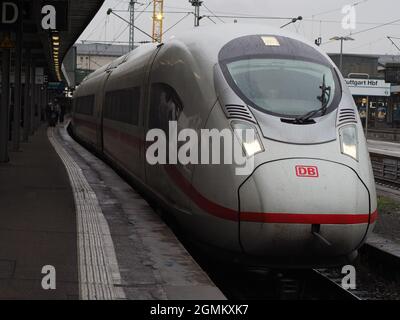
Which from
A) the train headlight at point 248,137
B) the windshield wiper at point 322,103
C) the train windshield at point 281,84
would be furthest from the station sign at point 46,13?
the train headlight at point 248,137

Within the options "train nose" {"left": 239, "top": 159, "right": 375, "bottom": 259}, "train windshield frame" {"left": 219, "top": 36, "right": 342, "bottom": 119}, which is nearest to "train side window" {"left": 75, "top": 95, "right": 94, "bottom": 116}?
"train windshield frame" {"left": 219, "top": 36, "right": 342, "bottom": 119}

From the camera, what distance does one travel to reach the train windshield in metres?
6.22

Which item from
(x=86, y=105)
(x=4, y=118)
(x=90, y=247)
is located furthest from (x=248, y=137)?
(x=86, y=105)

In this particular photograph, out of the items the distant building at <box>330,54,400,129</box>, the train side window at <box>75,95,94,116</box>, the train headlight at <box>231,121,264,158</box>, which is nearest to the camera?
the train headlight at <box>231,121,264,158</box>

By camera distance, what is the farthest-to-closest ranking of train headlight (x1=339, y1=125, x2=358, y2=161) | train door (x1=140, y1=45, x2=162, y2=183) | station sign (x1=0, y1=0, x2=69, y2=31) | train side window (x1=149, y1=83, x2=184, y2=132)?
station sign (x1=0, y1=0, x2=69, y2=31), train door (x1=140, y1=45, x2=162, y2=183), train side window (x1=149, y1=83, x2=184, y2=132), train headlight (x1=339, y1=125, x2=358, y2=161)

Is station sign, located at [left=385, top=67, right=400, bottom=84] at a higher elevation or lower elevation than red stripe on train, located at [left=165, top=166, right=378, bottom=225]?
higher

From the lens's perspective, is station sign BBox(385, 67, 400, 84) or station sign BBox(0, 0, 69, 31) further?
station sign BBox(385, 67, 400, 84)

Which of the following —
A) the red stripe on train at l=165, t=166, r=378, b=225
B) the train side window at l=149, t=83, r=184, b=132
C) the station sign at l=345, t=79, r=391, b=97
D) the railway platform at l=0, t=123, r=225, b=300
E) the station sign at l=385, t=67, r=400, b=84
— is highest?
the station sign at l=385, t=67, r=400, b=84

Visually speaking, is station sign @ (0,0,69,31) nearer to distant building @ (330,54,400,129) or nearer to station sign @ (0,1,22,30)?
station sign @ (0,1,22,30)

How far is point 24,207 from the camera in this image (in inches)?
339

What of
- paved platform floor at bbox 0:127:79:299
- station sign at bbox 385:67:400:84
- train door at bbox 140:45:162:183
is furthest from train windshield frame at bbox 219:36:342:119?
station sign at bbox 385:67:400:84

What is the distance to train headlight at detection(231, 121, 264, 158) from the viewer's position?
18.7ft

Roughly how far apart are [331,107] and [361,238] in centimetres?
145

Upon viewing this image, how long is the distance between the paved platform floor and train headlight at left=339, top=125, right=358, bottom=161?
9.36ft
